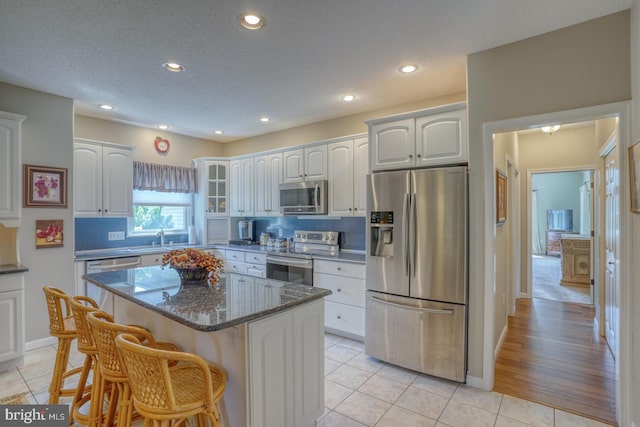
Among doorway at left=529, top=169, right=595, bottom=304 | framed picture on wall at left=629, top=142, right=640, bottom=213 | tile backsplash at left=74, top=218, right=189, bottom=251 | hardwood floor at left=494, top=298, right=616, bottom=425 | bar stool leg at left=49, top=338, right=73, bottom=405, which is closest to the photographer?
framed picture on wall at left=629, top=142, right=640, bottom=213

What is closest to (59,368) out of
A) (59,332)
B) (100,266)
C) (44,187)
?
(59,332)

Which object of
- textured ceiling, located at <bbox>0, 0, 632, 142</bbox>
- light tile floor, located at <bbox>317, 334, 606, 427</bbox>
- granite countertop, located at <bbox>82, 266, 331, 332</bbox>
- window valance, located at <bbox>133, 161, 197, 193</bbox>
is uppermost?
textured ceiling, located at <bbox>0, 0, 632, 142</bbox>

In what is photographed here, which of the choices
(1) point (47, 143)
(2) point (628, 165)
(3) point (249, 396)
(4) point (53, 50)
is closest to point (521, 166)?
(2) point (628, 165)

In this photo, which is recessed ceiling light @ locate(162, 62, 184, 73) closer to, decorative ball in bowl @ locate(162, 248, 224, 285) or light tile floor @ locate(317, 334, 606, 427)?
decorative ball in bowl @ locate(162, 248, 224, 285)

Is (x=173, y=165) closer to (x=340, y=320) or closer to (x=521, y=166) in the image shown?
(x=340, y=320)

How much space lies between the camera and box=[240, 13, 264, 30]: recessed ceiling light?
209 centimetres

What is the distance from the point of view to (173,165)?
514 centimetres

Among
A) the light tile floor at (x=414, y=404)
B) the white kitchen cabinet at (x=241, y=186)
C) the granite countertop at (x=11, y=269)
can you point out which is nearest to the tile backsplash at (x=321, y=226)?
the white kitchen cabinet at (x=241, y=186)

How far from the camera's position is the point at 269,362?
1756 mm

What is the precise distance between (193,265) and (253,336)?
847 millimetres

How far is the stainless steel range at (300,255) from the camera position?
3955mm

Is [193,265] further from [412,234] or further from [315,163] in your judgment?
[315,163]

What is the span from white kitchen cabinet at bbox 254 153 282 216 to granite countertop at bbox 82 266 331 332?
87.8 inches

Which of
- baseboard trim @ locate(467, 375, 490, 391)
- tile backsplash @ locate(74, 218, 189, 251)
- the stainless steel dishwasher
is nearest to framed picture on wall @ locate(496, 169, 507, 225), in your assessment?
baseboard trim @ locate(467, 375, 490, 391)
